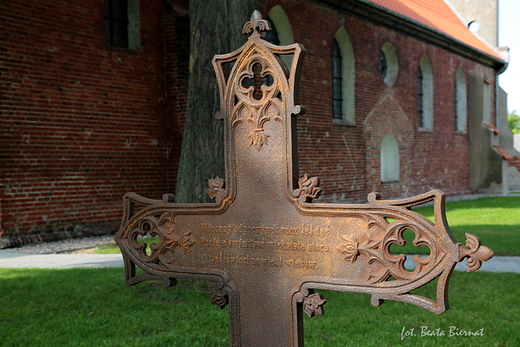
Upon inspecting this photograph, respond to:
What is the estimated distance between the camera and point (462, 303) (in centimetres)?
472

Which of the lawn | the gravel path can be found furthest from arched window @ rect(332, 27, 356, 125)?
the lawn

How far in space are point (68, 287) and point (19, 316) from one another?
917 millimetres

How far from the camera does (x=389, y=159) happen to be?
17312 mm

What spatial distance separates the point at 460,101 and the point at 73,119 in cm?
1716

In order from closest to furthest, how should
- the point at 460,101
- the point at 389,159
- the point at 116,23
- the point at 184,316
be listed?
1. the point at 184,316
2. the point at 116,23
3. the point at 389,159
4. the point at 460,101

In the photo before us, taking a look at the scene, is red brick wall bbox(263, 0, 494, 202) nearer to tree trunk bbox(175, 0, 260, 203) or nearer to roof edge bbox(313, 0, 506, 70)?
roof edge bbox(313, 0, 506, 70)

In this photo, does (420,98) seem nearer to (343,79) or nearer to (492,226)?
(343,79)

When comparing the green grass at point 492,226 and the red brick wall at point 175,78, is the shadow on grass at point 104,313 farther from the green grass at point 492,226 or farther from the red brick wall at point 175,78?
the red brick wall at point 175,78

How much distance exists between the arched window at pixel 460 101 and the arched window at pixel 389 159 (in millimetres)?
5786

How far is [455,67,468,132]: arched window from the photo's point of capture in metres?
21.3

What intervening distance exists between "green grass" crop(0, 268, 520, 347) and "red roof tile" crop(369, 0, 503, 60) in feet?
40.8

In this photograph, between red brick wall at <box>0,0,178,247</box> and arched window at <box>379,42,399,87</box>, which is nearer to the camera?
red brick wall at <box>0,0,178,247</box>

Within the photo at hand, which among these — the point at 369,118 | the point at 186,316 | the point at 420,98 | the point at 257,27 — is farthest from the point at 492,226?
the point at 420,98

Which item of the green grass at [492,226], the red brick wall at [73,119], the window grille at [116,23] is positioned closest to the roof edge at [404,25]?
the window grille at [116,23]
